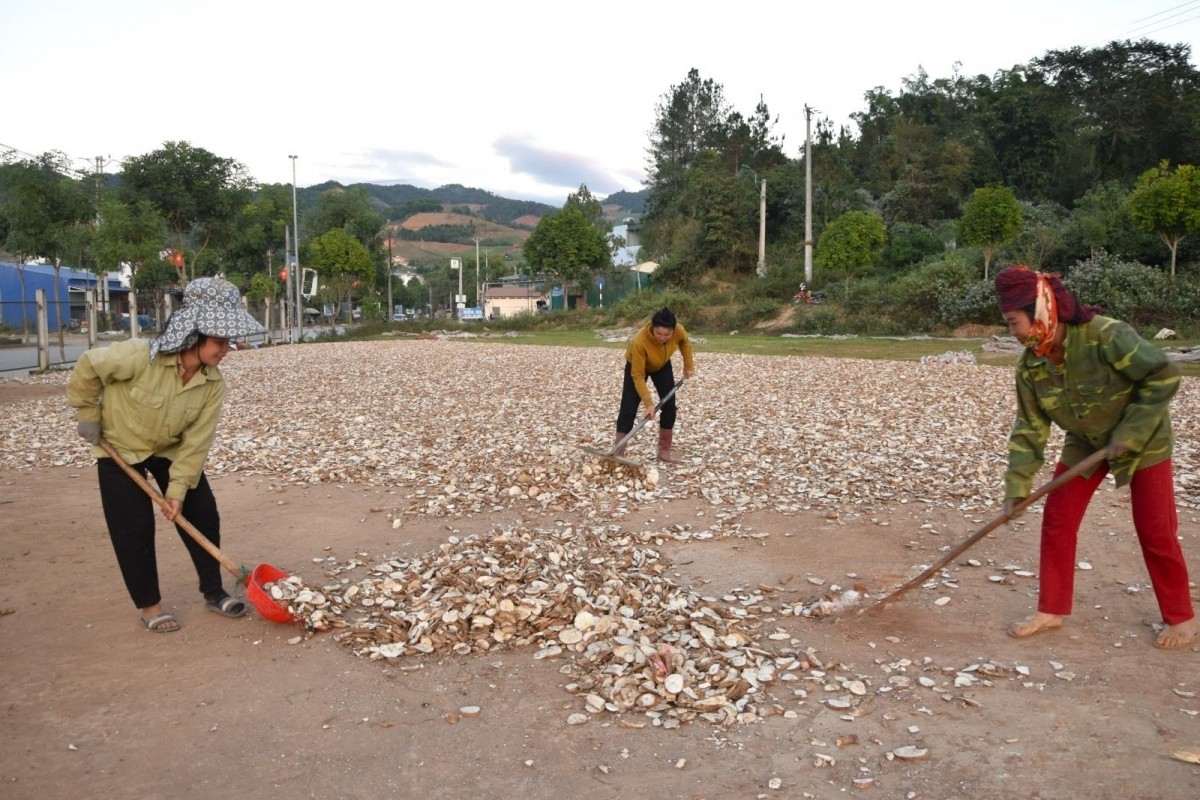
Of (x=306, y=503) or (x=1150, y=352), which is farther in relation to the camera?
(x=306, y=503)

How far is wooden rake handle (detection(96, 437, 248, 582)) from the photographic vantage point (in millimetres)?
3885

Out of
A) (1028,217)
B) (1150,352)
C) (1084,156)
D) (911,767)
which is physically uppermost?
(1084,156)

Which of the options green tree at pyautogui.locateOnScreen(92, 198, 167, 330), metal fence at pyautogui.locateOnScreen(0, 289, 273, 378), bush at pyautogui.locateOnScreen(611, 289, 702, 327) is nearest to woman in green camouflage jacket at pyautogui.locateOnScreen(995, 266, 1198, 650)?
metal fence at pyautogui.locateOnScreen(0, 289, 273, 378)

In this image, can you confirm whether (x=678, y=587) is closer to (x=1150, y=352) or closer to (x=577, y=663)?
(x=577, y=663)

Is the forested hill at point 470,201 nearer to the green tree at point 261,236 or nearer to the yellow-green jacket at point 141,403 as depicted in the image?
the green tree at point 261,236

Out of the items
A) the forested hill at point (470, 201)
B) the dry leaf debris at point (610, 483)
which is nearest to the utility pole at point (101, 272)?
the dry leaf debris at point (610, 483)

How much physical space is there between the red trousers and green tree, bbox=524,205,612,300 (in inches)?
1599

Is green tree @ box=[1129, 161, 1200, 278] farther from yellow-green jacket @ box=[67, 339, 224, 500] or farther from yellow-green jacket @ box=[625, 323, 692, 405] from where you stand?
yellow-green jacket @ box=[67, 339, 224, 500]

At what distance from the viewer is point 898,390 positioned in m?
12.1

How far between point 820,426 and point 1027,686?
19.5 ft

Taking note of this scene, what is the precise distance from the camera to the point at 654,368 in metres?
7.47

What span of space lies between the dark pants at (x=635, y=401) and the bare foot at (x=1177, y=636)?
422 cm

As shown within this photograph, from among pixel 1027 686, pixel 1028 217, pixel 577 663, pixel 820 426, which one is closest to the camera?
pixel 1027 686

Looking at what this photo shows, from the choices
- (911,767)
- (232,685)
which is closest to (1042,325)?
(911,767)
